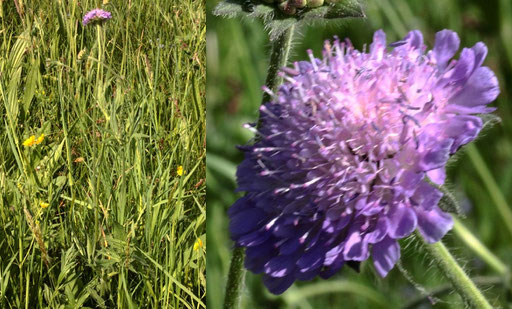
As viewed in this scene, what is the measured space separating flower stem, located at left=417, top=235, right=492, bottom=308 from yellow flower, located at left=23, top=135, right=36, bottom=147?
2.25 ft

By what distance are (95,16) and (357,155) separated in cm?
62

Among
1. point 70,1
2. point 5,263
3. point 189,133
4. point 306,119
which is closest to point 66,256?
point 5,263

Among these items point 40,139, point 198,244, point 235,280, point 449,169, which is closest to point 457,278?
point 235,280

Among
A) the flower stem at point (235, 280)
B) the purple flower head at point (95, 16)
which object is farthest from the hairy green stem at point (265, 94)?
the purple flower head at point (95, 16)

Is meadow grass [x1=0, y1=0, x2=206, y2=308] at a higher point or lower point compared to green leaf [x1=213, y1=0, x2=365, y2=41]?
lower

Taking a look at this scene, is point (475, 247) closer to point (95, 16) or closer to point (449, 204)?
point (449, 204)

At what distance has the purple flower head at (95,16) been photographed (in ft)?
4.18

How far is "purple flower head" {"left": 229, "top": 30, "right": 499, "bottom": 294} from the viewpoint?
81cm

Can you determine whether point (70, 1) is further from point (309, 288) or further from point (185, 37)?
point (309, 288)

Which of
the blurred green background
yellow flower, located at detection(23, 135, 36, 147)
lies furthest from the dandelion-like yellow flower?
the blurred green background

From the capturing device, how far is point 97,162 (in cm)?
125

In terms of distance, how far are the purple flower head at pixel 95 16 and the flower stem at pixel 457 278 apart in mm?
703

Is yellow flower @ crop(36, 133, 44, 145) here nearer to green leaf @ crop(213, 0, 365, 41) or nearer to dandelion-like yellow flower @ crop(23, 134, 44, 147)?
dandelion-like yellow flower @ crop(23, 134, 44, 147)

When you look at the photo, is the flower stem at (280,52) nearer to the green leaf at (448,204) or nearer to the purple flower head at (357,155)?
the purple flower head at (357,155)
